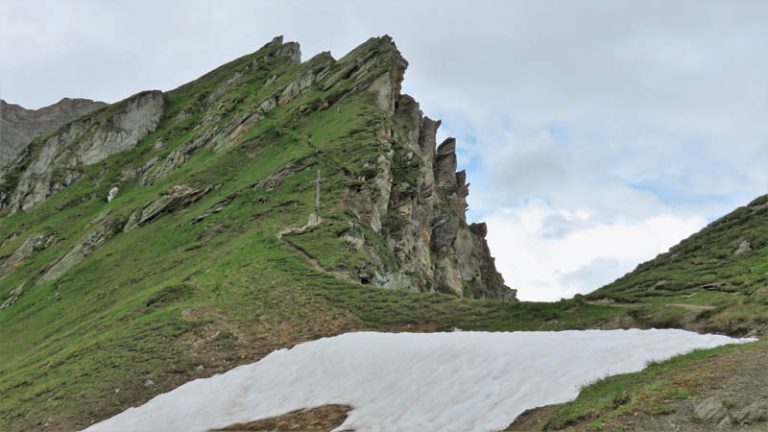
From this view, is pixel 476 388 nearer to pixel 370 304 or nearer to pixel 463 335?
pixel 463 335

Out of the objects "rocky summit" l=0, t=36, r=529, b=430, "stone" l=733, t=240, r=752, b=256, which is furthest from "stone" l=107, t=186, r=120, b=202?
"stone" l=733, t=240, r=752, b=256

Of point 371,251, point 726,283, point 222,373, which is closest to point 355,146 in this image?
point 371,251

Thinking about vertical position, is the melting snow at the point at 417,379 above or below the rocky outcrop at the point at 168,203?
below

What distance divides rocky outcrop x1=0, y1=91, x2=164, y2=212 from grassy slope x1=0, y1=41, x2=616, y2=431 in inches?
792

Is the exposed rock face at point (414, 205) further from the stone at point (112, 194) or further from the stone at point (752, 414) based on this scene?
the stone at point (112, 194)

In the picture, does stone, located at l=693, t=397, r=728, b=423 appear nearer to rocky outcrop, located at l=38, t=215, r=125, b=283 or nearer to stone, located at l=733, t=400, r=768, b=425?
stone, located at l=733, t=400, r=768, b=425

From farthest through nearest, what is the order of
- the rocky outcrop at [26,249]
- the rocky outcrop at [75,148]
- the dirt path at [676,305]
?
the rocky outcrop at [75,148] → the rocky outcrop at [26,249] → the dirt path at [676,305]

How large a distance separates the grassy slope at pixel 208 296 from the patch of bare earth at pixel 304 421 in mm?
8639

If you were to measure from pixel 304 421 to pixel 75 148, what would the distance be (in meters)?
112

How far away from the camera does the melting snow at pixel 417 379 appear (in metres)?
17.7

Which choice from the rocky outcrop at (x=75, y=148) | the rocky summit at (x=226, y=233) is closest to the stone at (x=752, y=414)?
the rocky summit at (x=226, y=233)

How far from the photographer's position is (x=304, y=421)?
2044cm

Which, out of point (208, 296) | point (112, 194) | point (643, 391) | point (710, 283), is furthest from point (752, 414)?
point (112, 194)

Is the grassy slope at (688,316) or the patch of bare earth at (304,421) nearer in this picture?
the grassy slope at (688,316)
